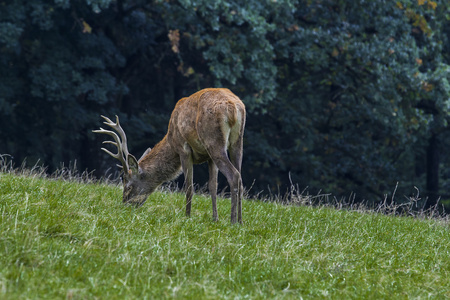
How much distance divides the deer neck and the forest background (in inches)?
219

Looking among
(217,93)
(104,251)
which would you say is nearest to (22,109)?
(217,93)

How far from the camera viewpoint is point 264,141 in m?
18.5

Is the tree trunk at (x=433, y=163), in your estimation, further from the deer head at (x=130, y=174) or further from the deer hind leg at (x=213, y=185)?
the deer hind leg at (x=213, y=185)

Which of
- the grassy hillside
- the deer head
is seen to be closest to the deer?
the deer head

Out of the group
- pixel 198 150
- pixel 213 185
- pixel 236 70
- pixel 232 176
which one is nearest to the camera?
pixel 232 176

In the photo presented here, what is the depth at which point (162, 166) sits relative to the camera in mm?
8867

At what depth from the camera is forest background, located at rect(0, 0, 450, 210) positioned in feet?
50.7

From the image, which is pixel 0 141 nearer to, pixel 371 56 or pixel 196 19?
pixel 196 19

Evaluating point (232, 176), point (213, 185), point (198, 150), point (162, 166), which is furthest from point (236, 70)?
point (232, 176)

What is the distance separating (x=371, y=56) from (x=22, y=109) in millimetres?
9129

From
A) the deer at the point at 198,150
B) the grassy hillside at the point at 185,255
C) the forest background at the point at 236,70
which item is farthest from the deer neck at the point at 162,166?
the forest background at the point at 236,70

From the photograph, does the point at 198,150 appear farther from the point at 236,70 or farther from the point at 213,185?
the point at 236,70

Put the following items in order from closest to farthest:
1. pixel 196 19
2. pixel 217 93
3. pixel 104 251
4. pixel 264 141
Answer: pixel 104 251, pixel 217 93, pixel 196 19, pixel 264 141

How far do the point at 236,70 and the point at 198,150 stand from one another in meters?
7.42
